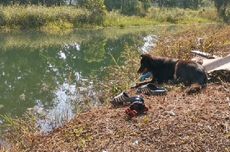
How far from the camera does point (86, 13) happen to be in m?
38.6

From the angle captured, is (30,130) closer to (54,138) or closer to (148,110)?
(54,138)

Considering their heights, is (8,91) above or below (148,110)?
below

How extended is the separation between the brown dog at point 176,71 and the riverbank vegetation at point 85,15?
25039mm

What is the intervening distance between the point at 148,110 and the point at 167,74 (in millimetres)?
2056

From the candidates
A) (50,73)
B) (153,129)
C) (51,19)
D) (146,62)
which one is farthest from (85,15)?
(153,129)

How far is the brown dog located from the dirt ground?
0.59 m

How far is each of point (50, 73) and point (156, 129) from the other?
366 inches

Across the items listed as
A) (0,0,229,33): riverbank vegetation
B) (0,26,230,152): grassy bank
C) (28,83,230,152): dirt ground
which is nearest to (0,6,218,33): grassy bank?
(0,0,229,33): riverbank vegetation

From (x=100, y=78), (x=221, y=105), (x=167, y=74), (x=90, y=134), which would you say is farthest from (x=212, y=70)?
(x=100, y=78)

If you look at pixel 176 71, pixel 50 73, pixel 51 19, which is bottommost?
pixel 51 19

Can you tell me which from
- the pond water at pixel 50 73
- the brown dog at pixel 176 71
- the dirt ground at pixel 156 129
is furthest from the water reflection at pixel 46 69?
the dirt ground at pixel 156 129

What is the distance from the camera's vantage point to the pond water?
9312mm

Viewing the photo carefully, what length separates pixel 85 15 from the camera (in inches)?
1508

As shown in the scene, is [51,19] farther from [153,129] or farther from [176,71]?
[153,129]
